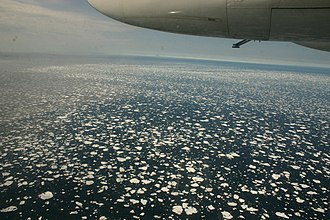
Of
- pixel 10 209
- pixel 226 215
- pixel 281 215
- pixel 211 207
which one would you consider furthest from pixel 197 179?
pixel 10 209

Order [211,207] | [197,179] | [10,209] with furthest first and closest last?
[197,179] → [211,207] → [10,209]

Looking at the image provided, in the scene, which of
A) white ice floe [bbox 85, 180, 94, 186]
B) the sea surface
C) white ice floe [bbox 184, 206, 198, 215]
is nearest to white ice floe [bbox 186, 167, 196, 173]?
the sea surface

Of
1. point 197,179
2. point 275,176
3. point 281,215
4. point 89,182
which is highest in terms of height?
point 89,182

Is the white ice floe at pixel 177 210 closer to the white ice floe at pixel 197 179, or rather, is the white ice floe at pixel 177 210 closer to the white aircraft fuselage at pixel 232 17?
the white ice floe at pixel 197 179

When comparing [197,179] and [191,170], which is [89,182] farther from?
[191,170]

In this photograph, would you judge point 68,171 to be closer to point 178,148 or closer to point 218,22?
point 178,148

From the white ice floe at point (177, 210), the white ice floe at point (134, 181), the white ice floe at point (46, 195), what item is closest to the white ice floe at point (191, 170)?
the white ice floe at point (134, 181)

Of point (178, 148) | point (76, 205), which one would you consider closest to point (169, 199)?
point (76, 205)

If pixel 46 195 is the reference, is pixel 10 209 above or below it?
above
